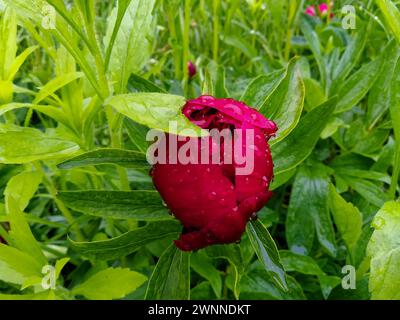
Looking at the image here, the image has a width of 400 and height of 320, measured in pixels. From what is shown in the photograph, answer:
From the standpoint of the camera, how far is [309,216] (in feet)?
2.63

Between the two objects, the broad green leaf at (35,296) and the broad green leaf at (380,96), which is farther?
the broad green leaf at (380,96)

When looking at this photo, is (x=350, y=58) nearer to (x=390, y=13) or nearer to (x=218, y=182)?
(x=390, y=13)

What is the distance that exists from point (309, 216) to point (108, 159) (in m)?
0.40

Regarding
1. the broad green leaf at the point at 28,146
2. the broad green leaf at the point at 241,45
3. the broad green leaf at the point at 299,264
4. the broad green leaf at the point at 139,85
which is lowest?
the broad green leaf at the point at 299,264

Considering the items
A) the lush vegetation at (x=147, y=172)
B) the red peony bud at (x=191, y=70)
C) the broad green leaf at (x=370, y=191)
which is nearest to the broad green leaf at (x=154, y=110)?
the lush vegetation at (x=147, y=172)

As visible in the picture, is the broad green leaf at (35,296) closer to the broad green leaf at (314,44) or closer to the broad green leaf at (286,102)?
the broad green leaf at (286,102)

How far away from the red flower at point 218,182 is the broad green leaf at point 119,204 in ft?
0.29

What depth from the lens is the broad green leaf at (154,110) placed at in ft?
1.29

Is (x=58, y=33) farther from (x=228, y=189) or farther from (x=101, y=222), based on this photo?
(x=101, y=222)

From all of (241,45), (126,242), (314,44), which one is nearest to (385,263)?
(126,242)

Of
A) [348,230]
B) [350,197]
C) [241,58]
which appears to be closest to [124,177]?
[348,230]

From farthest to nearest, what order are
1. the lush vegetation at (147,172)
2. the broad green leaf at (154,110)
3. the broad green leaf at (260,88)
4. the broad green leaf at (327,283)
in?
the broad green leaf at (327,283) → the broad green leaf at (260,88) → the lush vegetation at (147,172) → the broad green leaf at (154,110)

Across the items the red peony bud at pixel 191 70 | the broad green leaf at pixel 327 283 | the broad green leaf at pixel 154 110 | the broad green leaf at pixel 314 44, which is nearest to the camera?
the broad green leaf at pixel 154 110
